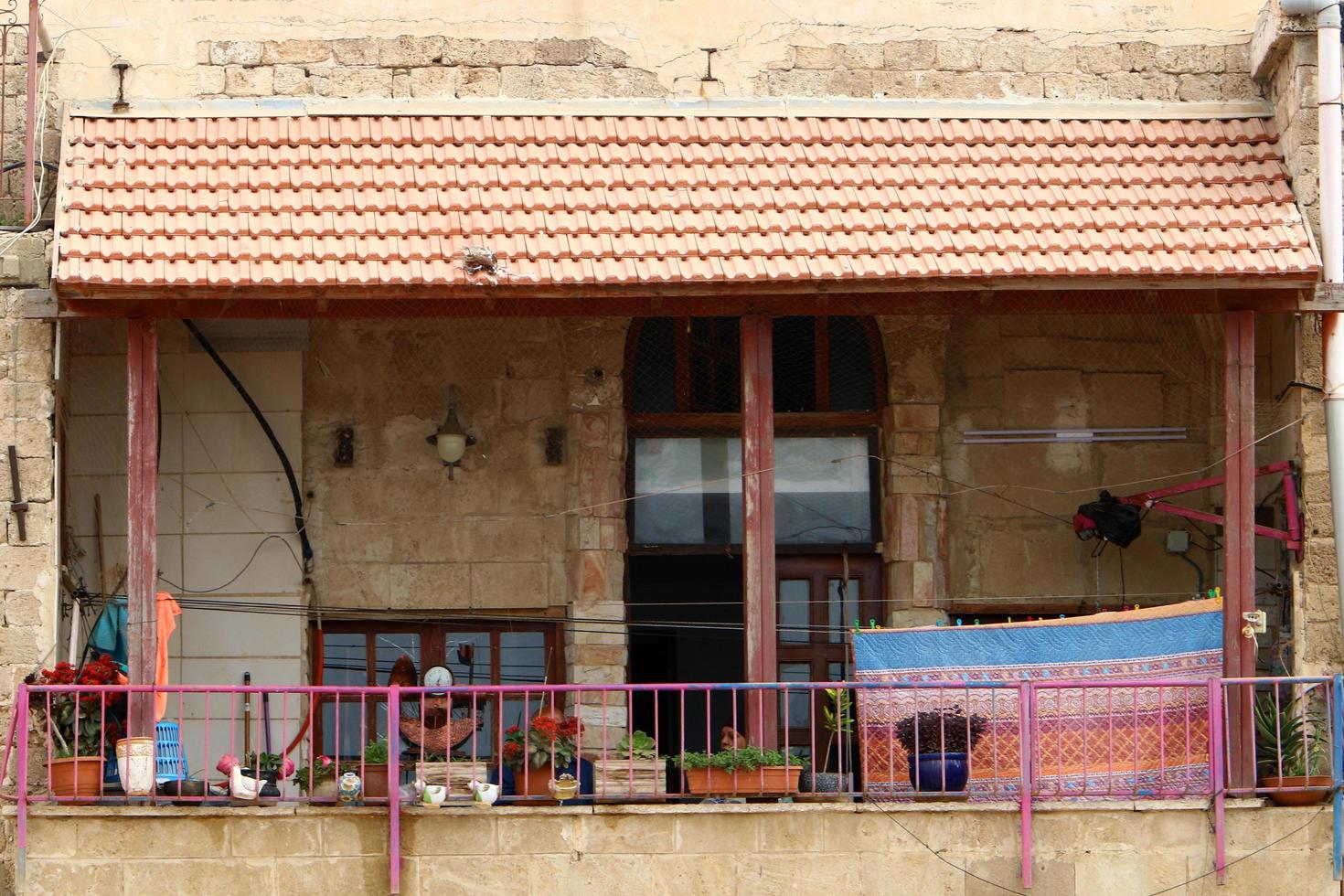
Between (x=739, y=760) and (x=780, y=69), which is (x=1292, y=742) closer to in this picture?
(x=739, y=760)

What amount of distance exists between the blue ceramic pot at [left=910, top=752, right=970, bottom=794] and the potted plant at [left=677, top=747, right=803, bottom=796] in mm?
652

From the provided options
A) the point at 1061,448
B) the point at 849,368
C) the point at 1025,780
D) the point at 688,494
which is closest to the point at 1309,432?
the point at 1061,448

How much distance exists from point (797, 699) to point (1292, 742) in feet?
10.8

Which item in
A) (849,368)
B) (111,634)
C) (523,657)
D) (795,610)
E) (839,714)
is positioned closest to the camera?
(839,714)

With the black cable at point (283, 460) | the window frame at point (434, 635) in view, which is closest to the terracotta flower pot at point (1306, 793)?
the window frame at point (434, 635)

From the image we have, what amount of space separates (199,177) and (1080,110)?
501cm

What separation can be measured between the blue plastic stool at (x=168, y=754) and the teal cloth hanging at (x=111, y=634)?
1.10 metres

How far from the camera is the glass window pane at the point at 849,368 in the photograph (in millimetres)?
15000

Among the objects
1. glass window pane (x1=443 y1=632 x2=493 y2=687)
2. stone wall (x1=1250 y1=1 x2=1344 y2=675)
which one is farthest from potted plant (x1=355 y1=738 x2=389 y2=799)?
stone wall (x1=1250 y1=1 x2=1344 y2=675)

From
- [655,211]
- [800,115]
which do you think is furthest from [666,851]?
[800,115]

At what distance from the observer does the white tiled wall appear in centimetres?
1446

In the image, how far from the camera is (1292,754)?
12539 millimetres

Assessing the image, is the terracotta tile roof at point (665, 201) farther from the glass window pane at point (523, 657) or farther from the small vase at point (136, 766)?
the glass window pane at point (523, 657)

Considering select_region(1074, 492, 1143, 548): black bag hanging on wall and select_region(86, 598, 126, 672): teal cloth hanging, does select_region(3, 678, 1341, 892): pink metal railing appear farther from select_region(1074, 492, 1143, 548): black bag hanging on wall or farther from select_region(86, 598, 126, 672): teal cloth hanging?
select_region(1074, 492, 1143, 548): black bag hanging on wall
